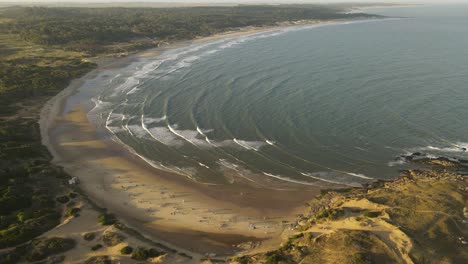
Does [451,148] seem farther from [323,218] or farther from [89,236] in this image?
[89,236]

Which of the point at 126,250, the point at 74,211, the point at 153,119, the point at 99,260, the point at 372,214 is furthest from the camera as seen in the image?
the point at 153,119

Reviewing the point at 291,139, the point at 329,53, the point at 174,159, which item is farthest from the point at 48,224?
the point at 329,53

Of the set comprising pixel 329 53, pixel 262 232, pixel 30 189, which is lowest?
pixel 262 232

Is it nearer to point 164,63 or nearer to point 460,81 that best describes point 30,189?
point 164,63

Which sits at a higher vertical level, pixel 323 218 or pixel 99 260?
pixel 99 260

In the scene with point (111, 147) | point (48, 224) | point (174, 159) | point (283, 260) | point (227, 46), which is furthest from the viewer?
point (227, 46)

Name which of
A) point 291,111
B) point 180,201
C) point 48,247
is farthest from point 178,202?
point 291,111

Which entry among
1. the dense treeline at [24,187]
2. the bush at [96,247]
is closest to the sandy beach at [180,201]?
the dense treeline at [24,187]

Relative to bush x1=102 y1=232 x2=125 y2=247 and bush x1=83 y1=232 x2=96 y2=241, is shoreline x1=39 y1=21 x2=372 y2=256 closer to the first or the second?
bush x1=102 y1=232 x2=125 y2=247
